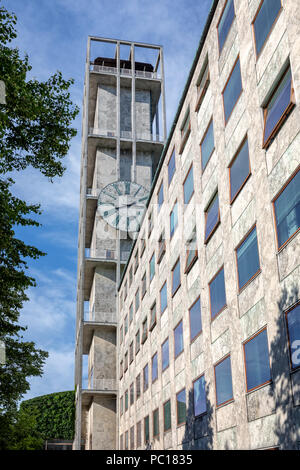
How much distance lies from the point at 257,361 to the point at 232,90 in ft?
36.0

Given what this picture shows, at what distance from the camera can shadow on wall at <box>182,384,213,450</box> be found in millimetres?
21495

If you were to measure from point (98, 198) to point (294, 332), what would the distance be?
44.4 meters

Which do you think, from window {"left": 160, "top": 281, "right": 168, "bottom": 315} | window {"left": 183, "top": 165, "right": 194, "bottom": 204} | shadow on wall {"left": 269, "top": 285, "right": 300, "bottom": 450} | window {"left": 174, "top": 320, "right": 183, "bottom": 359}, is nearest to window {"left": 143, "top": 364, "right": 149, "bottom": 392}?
window {"left": 160, "top": 281, "right": 168, "bottom": 315}

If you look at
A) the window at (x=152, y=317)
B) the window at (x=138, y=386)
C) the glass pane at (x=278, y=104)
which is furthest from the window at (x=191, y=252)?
the window at (x=138, y=386)

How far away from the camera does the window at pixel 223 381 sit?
19.7m

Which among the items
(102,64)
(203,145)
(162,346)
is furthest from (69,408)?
(203,145)

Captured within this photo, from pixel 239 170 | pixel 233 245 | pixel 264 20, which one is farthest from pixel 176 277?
pixel 264 20

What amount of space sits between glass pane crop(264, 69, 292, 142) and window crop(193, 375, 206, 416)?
11696mm

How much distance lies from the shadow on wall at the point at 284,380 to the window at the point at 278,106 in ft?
17.0

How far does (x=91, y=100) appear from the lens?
219 feet

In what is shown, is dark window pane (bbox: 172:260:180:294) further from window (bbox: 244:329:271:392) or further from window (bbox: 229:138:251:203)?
window (bbox: 244:329:271:392)

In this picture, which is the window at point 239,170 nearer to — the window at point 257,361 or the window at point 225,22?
the window at point 257,361
